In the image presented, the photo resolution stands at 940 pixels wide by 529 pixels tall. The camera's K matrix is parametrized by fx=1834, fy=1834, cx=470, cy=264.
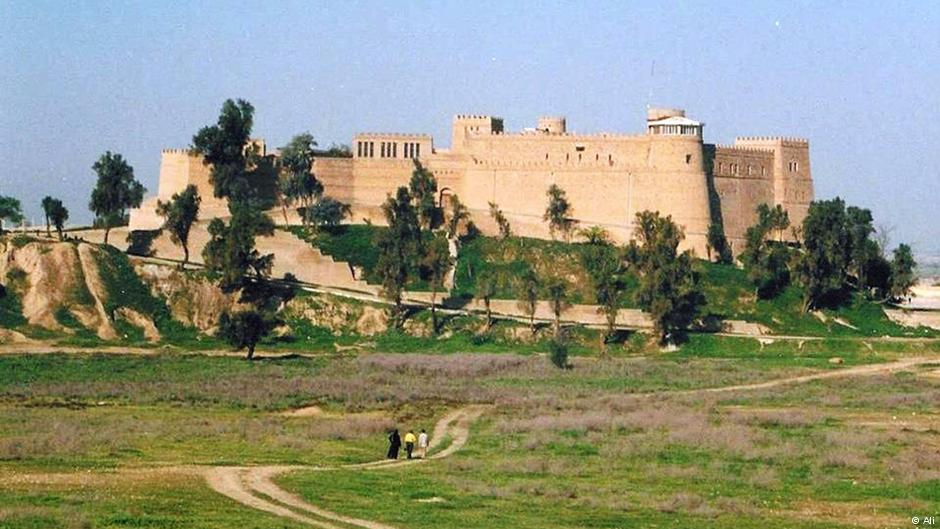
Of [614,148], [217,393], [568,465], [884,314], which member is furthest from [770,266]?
[568,465]

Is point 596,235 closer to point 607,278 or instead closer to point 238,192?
point 607,278

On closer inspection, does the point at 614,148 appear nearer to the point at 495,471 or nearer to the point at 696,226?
the point at 696,226

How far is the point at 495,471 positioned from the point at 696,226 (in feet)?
185

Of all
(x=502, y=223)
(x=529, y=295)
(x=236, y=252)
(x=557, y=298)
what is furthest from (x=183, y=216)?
(x=557, y=298)

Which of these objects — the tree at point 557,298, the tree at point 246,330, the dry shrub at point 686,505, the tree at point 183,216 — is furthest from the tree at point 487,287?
the dry shrub at point 686,505

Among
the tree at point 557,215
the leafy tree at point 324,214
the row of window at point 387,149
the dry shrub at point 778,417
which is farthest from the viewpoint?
the row of window at point 387,149

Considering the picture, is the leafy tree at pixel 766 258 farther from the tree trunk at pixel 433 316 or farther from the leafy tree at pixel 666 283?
the tree trunk at pixel 433 316

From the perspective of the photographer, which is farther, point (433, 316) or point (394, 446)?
point (433, 316)

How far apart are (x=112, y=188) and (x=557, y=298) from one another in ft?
76.3

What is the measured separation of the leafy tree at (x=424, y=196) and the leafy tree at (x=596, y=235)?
25.2 ft

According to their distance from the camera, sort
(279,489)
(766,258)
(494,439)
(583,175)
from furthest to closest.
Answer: (583,175) → (766,258) → (494,439) → (279,489)

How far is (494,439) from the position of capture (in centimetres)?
4712

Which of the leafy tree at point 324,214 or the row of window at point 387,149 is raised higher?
the row of window at point 387,149

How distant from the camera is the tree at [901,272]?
3484 inches
